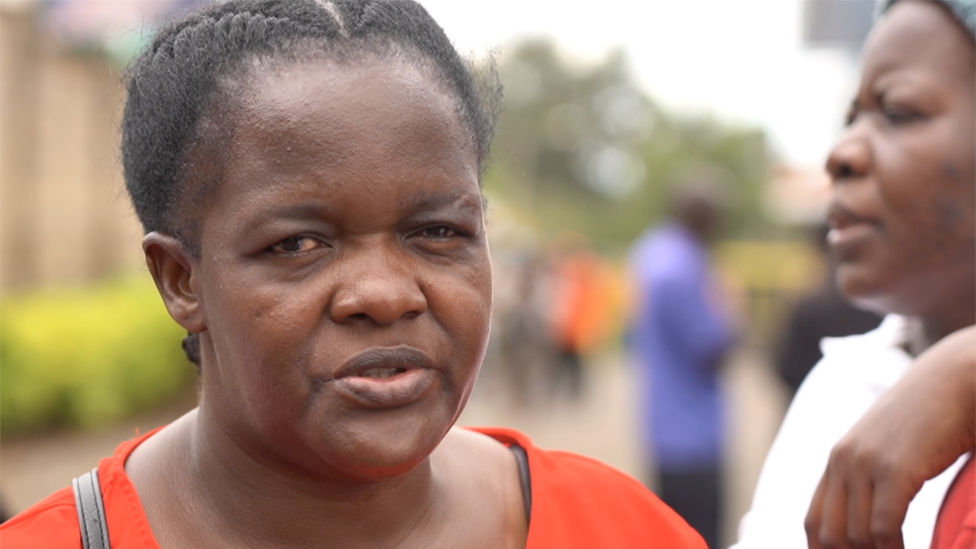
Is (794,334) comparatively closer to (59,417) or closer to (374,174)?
(374,174)

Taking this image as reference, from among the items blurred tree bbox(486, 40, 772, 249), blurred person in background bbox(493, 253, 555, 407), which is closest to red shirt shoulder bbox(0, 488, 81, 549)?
blurred person in background bbox(493, 253, 555, 407)

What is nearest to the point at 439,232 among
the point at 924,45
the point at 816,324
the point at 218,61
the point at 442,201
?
the point at 442,201

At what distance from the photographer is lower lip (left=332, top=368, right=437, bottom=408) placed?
4.89 feet

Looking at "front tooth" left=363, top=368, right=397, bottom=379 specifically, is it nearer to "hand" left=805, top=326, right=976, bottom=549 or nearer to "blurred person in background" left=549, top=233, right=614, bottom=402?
"hand" left=805, top=326, right=976, bottom=549

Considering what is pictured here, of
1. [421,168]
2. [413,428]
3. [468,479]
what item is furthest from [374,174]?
[468,479]

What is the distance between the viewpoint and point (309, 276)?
1504 millimetres

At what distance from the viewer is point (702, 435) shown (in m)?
5.85

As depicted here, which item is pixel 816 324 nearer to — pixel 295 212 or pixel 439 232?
pixel 439 232

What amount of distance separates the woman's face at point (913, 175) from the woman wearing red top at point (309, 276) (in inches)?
32.9

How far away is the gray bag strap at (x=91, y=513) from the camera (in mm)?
1555

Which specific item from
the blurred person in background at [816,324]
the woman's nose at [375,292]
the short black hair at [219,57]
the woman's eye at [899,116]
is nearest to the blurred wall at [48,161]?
the blurred person in background at [816,324]

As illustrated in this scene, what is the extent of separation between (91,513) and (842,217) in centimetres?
157

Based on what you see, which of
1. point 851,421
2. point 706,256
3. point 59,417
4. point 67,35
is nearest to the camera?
point 851,421

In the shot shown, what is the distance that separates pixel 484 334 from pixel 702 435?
4.46 metres
